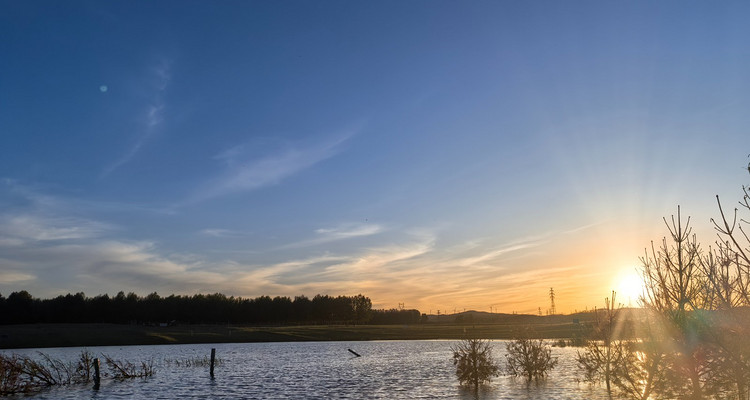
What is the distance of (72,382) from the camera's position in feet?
195

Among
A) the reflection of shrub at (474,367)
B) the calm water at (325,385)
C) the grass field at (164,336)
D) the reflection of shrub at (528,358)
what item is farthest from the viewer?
the grass field at (164,336)

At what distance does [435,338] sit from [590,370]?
5136 inches

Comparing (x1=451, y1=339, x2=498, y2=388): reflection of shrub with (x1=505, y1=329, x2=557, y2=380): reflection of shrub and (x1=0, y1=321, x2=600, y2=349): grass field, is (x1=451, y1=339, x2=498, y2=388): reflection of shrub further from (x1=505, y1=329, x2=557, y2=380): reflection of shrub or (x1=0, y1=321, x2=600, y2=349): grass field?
(x1=0, y1=321, x2=600, y2=349): grass field

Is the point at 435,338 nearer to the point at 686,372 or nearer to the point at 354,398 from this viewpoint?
the point at 354,398

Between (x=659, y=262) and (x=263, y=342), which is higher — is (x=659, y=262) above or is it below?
above

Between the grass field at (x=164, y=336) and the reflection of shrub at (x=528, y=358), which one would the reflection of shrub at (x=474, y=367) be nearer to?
the reflection of shrub at (x=528, y=358)

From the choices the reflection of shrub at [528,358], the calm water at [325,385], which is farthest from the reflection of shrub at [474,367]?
the reflection of shrub at [528,358]

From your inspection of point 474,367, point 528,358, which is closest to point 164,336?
point 528,358

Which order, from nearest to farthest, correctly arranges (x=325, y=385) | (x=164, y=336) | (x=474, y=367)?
(x=474, y=367) < (x=325, y=385) < (x=164, y=336)

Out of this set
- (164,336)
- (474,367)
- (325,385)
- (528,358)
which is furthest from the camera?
(164,336)

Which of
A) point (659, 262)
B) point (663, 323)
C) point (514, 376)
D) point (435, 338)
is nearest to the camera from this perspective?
point (663, 323)

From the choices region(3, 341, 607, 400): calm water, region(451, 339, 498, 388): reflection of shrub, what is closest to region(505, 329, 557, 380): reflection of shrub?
region(3, 341, 607, 400): calm water

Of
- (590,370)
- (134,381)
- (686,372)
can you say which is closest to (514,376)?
(590,370)

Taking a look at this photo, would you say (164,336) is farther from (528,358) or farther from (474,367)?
Result: (474,367)
